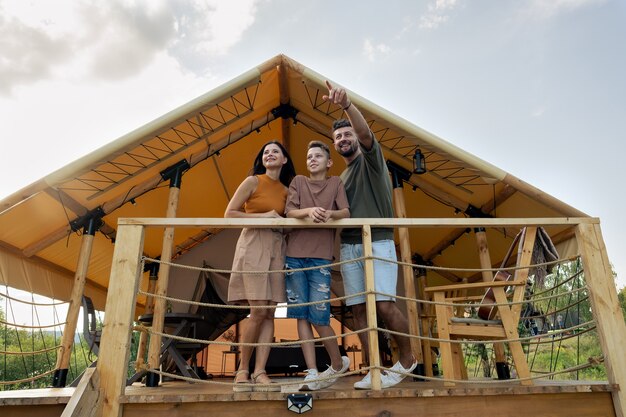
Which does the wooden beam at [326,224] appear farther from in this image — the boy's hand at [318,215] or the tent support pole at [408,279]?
the tent support pole at [408,279]

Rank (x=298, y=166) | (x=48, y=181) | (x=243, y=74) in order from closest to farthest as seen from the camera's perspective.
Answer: (x=48, y=181) < (x=243, y=74) < (x=298, y=166)

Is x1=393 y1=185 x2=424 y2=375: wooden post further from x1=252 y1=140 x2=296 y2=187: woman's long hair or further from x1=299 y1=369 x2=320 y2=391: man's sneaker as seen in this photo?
x1=299 y1=369 x2=320 y2=391: man's sneaker

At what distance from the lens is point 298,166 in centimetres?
762

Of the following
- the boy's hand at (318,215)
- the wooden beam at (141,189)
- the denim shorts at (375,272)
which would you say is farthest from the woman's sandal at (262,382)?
the wooden beam at (141,189)

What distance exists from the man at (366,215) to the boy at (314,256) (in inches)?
4.6

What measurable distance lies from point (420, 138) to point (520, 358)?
9.22 feet

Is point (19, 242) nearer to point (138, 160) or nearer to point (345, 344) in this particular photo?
point (138, 160)

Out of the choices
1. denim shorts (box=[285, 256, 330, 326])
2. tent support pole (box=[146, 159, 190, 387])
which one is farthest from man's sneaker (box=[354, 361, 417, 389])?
tent support pole (box=[146, 159, 190, 387])

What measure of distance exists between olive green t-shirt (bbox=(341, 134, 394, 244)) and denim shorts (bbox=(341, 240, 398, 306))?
0.06 m

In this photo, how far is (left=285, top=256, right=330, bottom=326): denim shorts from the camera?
2.34 m

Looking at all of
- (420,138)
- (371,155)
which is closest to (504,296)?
(371,155)

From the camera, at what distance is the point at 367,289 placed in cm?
209

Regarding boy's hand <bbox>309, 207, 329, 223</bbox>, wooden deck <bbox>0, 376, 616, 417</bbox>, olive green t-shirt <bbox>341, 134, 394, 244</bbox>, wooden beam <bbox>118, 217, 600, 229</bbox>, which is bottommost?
wooden deck <bbox>0, 376, 616, 417</bbox>

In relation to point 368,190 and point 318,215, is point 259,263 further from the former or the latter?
point 368,190
